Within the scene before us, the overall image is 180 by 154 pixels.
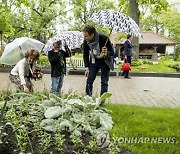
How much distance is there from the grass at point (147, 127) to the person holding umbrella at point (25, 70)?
5.95 ft

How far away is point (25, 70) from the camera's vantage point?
7.46 m

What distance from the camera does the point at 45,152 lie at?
135 inches

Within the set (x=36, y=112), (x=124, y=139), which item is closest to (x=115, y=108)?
(x=124, y=139)

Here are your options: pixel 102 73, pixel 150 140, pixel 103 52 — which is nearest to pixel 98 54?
pixel 103 52

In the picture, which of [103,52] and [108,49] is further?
[108,49]

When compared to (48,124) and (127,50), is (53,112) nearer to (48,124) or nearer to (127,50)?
(48,124)

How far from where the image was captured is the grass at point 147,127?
4.55 meters

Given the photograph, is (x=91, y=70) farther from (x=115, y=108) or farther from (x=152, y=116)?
(x=152, y=116)

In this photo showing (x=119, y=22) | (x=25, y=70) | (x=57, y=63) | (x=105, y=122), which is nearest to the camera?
(x=105, y=122)

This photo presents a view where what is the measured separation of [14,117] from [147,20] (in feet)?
237

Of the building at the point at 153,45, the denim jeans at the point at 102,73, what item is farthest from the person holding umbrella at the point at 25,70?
the building at the point at 153,45

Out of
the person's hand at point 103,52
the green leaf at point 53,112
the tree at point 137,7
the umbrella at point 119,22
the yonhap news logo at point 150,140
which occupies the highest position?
the tree at point 137,7

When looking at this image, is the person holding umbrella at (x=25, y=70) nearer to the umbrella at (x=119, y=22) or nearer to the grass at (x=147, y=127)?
the grass at (x=147, y=127)

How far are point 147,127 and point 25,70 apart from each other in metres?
2.99
